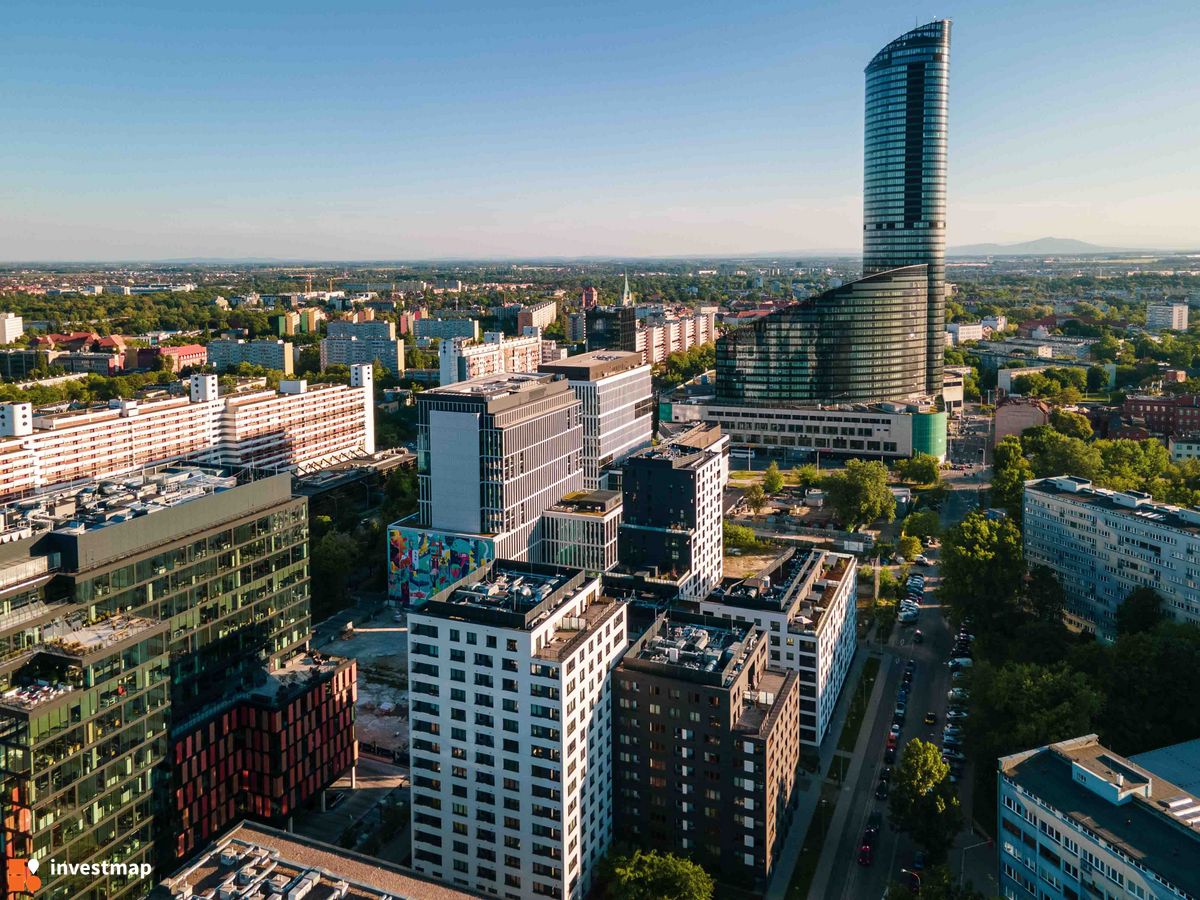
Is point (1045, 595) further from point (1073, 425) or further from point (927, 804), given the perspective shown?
point (1073, 425)

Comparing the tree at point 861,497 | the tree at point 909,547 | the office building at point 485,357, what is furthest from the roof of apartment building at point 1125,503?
the office building at point 485,357

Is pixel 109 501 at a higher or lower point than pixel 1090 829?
higher

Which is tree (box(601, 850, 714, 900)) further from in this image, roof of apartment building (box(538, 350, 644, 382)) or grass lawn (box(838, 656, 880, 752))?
roof of apartment building (box(538, 350, 644, 382))

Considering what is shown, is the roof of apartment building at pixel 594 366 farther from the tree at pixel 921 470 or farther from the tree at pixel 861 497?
the tree at pixel 921 470

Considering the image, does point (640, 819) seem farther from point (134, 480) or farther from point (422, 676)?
point (134, 480)

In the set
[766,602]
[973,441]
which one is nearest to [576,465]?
[766,602]

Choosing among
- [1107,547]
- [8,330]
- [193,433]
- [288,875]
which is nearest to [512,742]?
[288,875]
